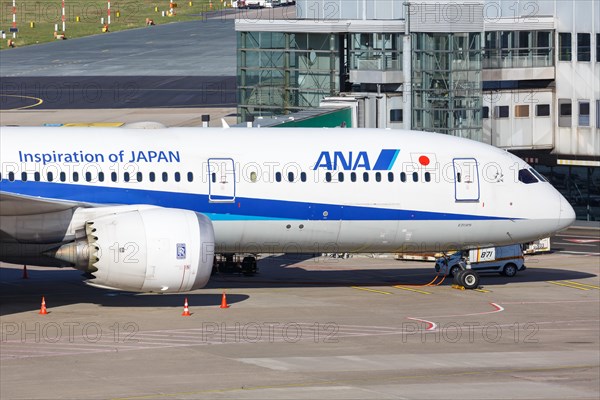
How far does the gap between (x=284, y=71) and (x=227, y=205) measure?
29455 mm

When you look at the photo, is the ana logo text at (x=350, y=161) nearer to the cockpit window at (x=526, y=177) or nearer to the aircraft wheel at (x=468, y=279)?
the cockpit window at (x=526, y=177)

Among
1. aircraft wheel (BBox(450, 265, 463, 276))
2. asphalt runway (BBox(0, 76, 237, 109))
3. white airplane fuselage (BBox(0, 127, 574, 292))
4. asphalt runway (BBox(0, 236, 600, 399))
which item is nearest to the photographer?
asphalt runway (BBox(0, 236, 600, 399))

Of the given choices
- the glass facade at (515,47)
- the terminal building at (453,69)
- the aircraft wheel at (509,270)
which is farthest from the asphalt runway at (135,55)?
the aircraft wheel at (509,270)

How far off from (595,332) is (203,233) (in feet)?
41.0

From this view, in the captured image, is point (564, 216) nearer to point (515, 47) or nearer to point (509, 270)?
point (509, 270)

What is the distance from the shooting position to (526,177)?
44.2m

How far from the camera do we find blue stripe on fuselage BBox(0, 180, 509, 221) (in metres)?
40.4

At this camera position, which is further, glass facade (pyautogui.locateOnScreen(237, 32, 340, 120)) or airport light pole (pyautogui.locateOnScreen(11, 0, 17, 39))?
airport light pole (pyautogui.locateOnScreen(11, 0, 17, 39))

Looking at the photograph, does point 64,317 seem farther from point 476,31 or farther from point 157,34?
point 157,34

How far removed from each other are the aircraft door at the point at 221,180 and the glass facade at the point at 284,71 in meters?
26.5

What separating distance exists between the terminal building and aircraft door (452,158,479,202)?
61.5ft

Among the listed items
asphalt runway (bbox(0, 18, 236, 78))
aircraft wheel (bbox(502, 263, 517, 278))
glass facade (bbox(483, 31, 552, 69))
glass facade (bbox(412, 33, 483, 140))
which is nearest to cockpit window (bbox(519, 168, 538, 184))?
aircraft wheel (bbox(502, 263, 517, 278))

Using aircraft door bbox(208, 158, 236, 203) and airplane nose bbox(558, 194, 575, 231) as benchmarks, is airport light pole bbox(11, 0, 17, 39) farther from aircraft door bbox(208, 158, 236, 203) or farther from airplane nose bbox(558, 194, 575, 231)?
airplane nose bbox(558, 194, 575, 231)

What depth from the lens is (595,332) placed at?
38.5 meters
